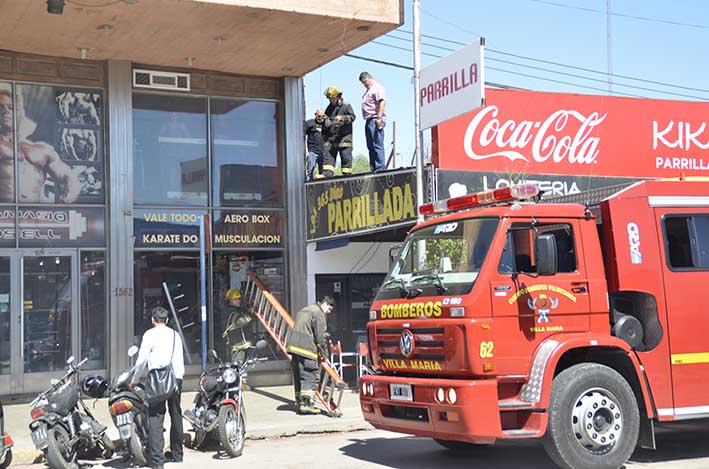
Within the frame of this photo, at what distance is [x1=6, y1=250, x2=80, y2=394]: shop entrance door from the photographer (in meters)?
15.1

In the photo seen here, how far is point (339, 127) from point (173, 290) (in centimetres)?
454

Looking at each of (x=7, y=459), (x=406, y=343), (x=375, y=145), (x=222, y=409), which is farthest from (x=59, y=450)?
(x=375, y=145)

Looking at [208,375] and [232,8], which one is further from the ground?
[232,8]

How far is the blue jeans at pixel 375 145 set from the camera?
1642 centimetres

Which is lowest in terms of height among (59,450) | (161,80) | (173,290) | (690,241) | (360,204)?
(59,450)

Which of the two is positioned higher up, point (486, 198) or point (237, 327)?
point (486, 198)

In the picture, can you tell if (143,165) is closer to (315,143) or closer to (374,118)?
(315,143)

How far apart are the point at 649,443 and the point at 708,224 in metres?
2.44

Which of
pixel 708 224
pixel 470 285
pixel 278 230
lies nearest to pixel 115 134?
pixel 278 230

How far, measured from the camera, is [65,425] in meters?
9.62

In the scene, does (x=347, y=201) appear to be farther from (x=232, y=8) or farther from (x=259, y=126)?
(x=232, y=8)

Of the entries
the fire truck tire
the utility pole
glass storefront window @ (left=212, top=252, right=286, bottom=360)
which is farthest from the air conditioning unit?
the fire truck tire

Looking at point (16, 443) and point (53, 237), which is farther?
point (53, 237)

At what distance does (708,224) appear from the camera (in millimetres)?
9430
